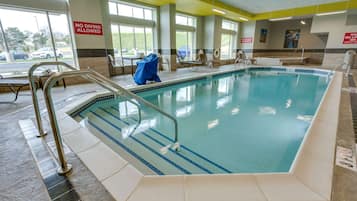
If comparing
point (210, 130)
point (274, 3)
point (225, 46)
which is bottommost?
point (210, 130)

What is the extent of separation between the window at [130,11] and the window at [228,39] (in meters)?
5.97

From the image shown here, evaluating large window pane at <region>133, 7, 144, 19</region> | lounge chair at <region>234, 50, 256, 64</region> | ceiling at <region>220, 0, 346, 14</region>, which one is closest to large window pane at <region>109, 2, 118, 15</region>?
large window pane at <region>133, 7, 144, 19</region>

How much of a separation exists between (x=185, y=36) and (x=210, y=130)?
8392 millimetres

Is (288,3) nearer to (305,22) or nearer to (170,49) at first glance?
(305,22)

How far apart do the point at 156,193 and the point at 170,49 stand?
7605 millimetres

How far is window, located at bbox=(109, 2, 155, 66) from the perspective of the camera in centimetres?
685

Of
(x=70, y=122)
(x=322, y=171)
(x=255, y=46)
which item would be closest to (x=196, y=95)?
(x=70, y=122)

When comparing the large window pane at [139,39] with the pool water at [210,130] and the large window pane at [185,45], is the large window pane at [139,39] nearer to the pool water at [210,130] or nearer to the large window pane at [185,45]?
the large window pane at [185,45]

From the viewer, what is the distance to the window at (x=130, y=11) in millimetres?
6664

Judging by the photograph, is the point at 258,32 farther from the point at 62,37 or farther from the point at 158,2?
the point at 62,37

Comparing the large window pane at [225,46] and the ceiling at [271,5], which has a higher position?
the ceiling at [271,5]

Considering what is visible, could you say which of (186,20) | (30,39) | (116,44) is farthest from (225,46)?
(30,39)

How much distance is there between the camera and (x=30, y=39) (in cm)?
491

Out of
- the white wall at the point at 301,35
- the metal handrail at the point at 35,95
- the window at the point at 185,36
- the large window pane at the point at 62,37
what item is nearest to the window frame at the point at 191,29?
the window at the point at 185,36
